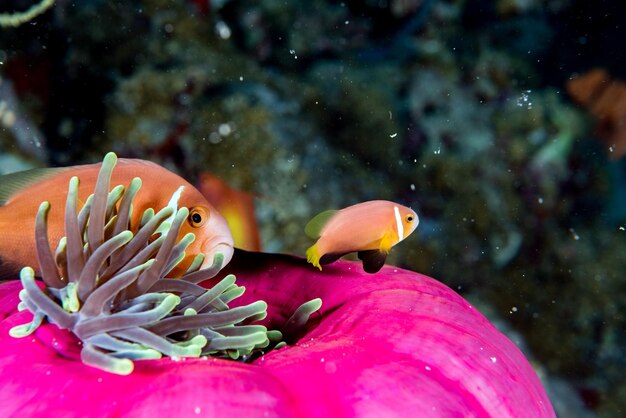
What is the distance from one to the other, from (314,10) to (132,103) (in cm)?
83

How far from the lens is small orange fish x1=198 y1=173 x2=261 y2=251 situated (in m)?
2.17

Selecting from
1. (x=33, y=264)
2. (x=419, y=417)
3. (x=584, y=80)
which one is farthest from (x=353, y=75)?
(x=419, y=417)

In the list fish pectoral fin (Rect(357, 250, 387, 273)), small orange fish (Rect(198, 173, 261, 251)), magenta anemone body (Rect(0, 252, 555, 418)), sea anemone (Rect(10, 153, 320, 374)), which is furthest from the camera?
small orange fish (Rect(198, 173, 261, 251))

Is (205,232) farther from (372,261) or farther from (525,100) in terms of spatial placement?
(525,100)

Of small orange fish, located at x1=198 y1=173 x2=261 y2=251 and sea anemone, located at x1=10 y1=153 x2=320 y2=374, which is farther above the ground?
sea anemone, located at x1=10 y1=153 x2=320 y2=374

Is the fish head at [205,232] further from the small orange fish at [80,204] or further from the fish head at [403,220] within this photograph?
the fish head at [403,220]

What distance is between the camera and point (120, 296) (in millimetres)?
932

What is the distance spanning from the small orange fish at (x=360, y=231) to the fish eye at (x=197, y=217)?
0.83ft

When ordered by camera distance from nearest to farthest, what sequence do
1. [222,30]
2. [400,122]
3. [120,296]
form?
1. [120,296]
2. [400,122]
3. [222,30]

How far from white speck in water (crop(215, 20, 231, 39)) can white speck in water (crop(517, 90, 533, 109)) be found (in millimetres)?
1194

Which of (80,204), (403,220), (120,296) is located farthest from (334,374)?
(80,204)

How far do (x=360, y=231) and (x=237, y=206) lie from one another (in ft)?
3.17

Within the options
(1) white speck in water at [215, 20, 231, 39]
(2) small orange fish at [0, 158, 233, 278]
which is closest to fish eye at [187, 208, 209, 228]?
(2) small orange fish at [0, 158, 233, 278]

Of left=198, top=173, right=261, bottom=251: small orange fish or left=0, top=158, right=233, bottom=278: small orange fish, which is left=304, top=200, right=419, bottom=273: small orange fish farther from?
left=198, top=173, right=261, bottom=251: small orange fish
